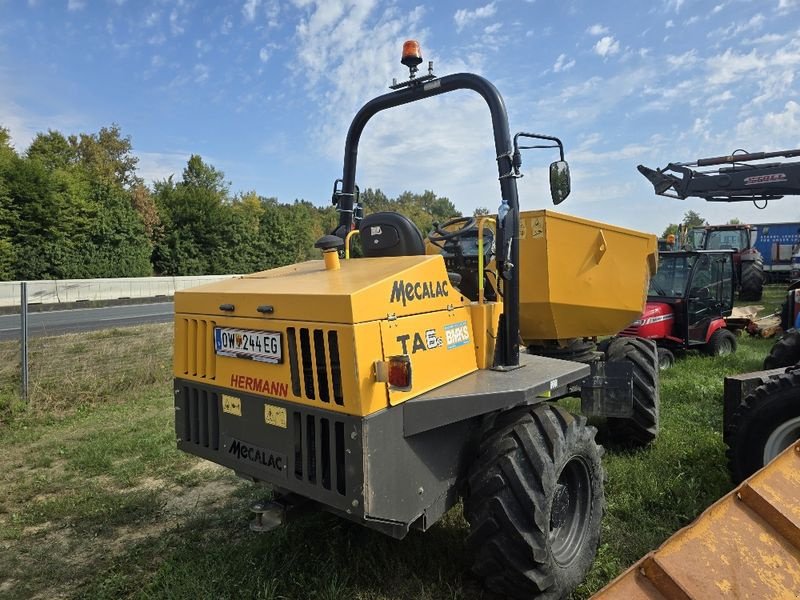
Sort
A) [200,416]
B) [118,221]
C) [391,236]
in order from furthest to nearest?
[118,221], [391,236], [200,416]

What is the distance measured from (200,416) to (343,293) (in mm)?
1377

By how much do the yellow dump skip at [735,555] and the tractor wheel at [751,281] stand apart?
1735 centimetres

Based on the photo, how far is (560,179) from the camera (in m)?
3.20

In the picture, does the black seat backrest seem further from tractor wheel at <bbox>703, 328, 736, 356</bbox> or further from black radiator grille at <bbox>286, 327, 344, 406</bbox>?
tractor wheel at <bbox>703, 328, 736, 356</bbox>

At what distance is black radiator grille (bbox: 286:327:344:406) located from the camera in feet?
8.19

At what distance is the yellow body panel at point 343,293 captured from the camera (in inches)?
97.3

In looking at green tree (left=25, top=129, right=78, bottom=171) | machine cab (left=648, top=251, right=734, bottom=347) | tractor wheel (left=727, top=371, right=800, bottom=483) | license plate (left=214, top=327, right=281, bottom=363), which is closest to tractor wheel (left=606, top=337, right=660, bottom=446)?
tractor wheel (left=727, top=371, right=800, bottom=483)

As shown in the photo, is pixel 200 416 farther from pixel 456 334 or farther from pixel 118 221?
pixel 118 221

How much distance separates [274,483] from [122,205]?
97.9ft

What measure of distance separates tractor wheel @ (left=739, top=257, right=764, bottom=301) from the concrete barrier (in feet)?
54.0

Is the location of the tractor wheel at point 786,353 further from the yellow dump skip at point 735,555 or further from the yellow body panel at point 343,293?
the yellow body panel at point 343,293

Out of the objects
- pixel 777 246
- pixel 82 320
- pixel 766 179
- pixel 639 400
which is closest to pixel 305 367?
pixel 639 400

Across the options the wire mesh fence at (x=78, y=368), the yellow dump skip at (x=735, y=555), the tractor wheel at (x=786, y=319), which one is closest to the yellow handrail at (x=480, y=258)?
the yellow dump skip at (x=735, y=555)

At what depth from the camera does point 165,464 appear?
5137 millimetres
